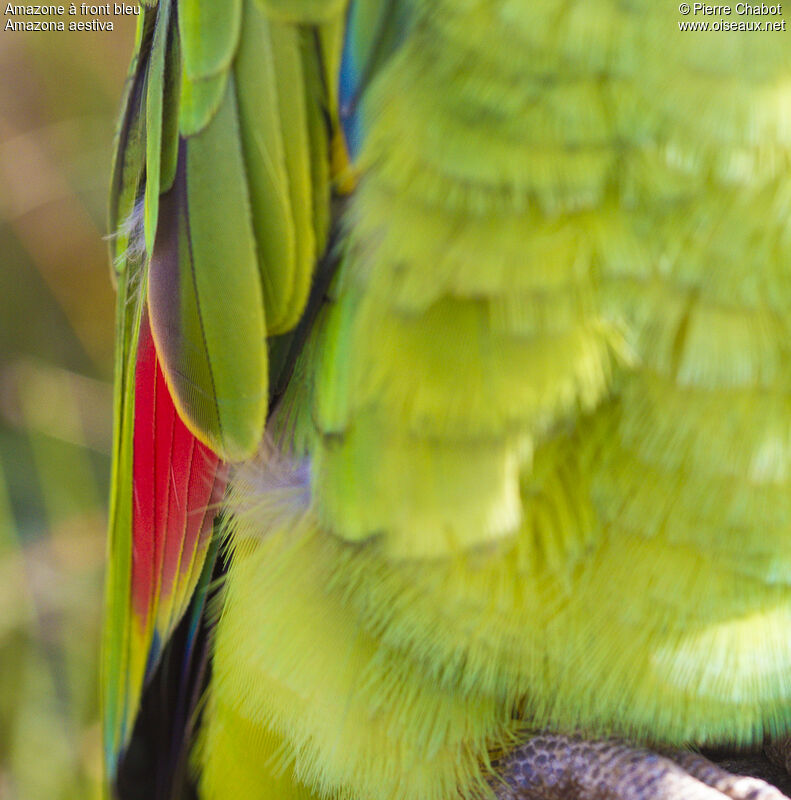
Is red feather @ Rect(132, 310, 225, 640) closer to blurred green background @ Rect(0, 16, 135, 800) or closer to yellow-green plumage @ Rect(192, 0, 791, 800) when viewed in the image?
yellow-green plumage @ Rect(192, 0, 791, 800)

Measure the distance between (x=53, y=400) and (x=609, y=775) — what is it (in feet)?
4.64

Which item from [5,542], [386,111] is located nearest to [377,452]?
[386,111]

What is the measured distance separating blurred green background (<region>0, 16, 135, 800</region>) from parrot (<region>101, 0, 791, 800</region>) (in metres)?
1.05

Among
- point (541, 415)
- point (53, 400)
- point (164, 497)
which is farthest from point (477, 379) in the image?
point (53, 400)

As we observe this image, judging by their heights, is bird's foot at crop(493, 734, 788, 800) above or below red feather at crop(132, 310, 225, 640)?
below

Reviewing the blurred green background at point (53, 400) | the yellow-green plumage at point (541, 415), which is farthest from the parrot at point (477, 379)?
the blurred green background at point (53, 400)

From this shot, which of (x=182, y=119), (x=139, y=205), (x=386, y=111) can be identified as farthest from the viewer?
(x=139, y=205)

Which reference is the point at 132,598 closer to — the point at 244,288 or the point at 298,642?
the point at 298,642

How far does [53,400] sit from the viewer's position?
1.94 meters

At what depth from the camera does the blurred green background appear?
73.4 inches

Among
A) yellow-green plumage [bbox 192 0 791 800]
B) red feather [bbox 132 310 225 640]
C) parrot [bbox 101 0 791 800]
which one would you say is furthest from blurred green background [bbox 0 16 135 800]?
yellow-green plumage [bbox 192 0 791 800]

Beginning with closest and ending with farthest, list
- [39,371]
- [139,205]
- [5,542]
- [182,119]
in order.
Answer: [182,119], [139,205], [5,542], [39,371]

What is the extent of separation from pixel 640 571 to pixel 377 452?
0.24 metres

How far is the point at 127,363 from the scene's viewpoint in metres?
1.04
